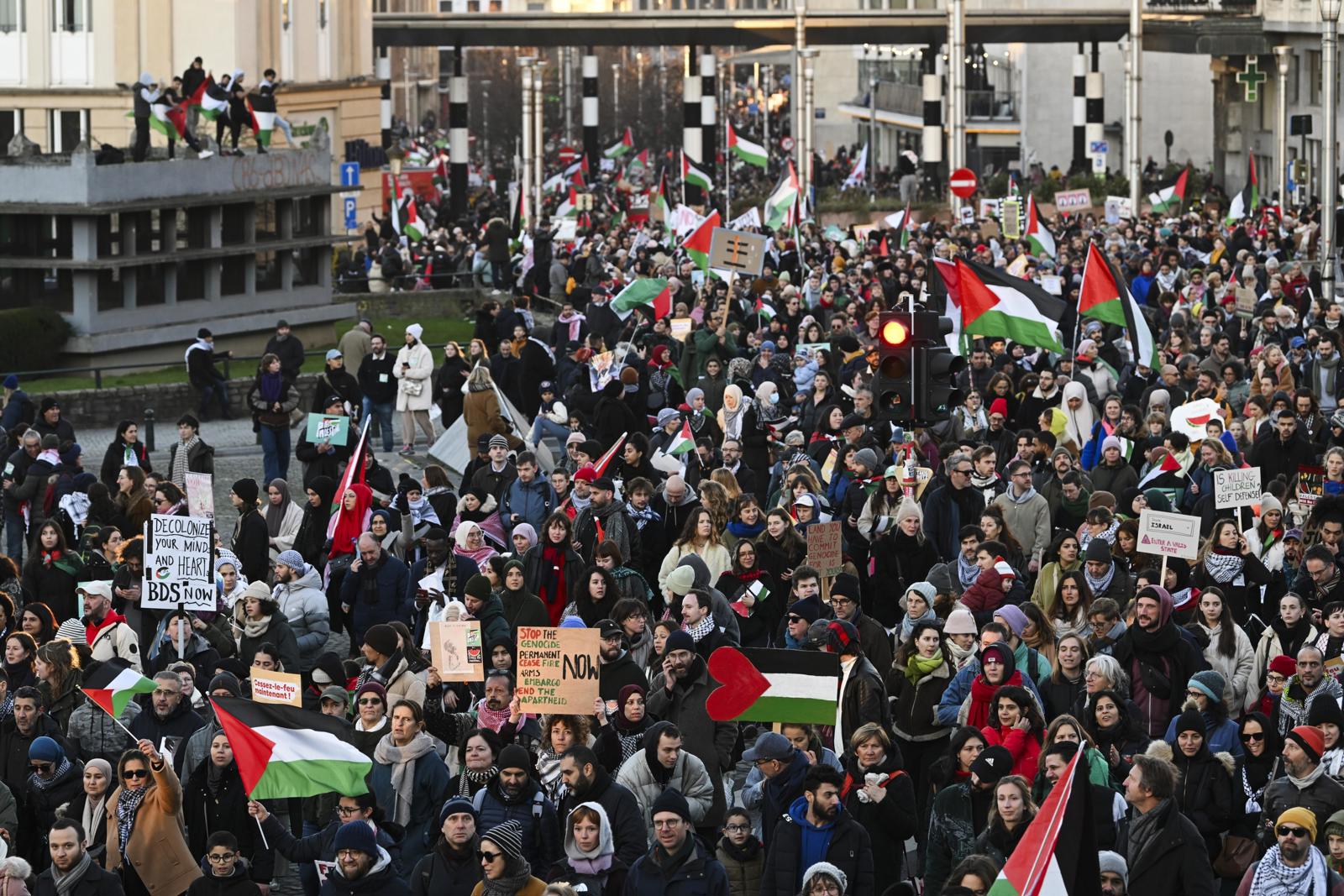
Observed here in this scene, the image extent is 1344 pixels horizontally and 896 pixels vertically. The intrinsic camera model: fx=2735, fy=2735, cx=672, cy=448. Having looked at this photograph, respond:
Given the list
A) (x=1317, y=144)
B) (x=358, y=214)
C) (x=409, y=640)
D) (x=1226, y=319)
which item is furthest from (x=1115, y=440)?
(x=1317, y=144)

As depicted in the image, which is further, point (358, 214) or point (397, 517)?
→ point (358, 214)

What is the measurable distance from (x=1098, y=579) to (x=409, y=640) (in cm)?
391

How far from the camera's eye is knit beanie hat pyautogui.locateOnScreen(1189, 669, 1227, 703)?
1230cm

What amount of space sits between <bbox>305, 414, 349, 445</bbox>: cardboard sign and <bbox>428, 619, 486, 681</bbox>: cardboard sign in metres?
8.53

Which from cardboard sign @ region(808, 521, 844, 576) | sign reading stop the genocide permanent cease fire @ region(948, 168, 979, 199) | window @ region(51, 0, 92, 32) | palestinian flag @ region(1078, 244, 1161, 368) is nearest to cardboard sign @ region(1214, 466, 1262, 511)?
cardboard sign @ region(808, 521, 844, 576)

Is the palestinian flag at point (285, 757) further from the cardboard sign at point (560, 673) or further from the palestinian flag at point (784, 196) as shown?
the palestinian flag at point (784, 196)

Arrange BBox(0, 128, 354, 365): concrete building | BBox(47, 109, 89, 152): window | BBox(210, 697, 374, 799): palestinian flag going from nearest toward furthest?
BBox(210, 697, 374, 799): palestinian flag
BBox(0, 128, 354, 365): concrete building
BBox(47, 109, 89, 152): window

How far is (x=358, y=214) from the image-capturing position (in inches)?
2557

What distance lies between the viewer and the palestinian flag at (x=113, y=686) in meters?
12.9

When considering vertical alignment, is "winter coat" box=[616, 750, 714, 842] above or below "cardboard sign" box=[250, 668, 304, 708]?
below

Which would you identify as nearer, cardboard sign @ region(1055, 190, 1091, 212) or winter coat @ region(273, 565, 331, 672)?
winter coat @ region(273, 565, 331, 672)

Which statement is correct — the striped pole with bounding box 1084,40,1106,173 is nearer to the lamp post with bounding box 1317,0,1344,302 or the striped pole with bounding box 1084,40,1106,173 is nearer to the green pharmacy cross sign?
the green pharmacy cross sign

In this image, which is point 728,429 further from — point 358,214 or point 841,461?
point 358,214

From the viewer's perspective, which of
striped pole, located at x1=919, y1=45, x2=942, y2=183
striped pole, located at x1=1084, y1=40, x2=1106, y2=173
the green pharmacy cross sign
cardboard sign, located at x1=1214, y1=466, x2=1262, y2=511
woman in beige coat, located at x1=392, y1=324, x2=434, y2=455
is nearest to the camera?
cardboard sign, located at x1=1214, y1=466, x2=1262, y2=511
